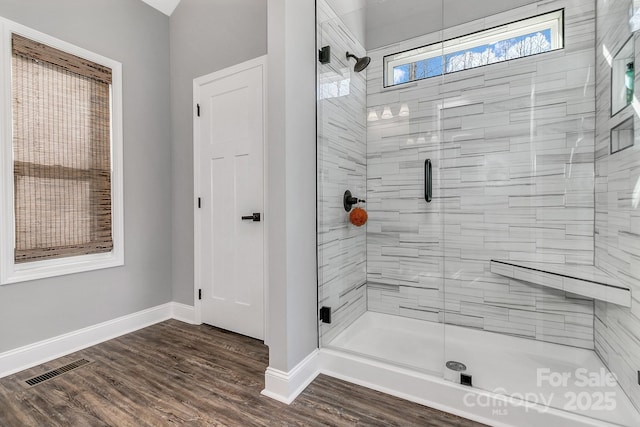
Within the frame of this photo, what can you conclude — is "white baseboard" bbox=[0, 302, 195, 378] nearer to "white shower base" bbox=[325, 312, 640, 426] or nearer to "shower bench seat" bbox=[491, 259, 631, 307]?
"white shower base" bbox=[325, 312, 640, 426]

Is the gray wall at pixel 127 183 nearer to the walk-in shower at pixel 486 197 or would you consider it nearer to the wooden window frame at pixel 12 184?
the wooden window frame at pixel 12 184

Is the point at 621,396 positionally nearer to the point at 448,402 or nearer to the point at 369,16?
the point at 448,402

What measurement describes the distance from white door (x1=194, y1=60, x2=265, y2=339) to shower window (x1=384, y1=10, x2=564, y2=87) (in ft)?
3.86

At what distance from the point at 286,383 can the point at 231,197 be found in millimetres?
1486

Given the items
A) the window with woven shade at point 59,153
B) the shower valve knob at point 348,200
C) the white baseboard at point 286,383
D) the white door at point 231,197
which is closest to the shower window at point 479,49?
the shower valve knob at point 348,200

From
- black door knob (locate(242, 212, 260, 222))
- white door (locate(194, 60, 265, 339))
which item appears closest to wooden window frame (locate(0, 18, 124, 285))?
white door (locate(194, 60, 265, 339))

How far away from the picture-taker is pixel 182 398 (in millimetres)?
1637

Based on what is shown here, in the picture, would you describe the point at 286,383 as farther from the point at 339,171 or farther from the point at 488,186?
the point at 488,186

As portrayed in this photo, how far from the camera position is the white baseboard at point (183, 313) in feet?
8.87

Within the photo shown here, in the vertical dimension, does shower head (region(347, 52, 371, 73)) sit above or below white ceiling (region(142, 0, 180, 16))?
below

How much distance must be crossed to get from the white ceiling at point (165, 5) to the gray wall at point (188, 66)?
4 cm

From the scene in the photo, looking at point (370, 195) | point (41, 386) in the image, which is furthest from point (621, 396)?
point (41, 386)

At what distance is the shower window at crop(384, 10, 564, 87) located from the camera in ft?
6.63

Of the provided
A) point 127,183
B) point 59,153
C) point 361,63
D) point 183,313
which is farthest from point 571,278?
point 59,153
